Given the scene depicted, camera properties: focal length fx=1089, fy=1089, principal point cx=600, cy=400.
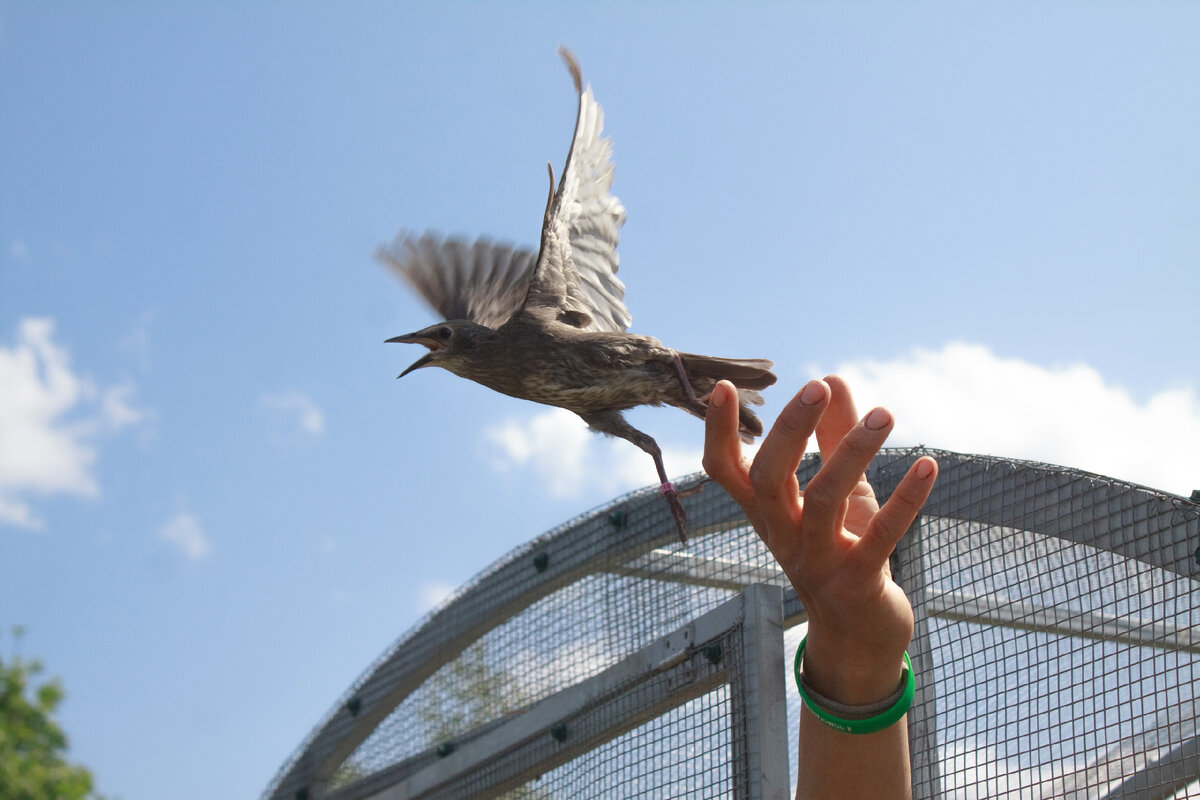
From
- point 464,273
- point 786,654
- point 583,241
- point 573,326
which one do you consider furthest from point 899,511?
point 464,273

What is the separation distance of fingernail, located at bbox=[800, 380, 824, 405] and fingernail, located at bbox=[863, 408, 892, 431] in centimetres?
7

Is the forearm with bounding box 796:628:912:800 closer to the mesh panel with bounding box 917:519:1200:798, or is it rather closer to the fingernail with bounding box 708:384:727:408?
the fingernail with bounding box 708:384:727:408

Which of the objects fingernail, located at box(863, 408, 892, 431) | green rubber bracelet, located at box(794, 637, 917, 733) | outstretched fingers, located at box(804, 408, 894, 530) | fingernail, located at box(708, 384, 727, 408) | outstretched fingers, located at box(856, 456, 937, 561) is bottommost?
green rubber bracelet, located at box(794, 637, 917, 733)

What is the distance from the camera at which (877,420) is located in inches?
51.1

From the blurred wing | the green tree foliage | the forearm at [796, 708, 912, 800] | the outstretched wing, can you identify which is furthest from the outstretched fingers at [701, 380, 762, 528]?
the green tree foliage

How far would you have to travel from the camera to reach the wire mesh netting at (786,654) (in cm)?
226

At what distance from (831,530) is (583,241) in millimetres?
2674

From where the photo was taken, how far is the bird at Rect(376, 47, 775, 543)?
126 inches

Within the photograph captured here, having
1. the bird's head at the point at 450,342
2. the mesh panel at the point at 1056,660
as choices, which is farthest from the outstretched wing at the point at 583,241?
the mesh panel at the point at 1056,660

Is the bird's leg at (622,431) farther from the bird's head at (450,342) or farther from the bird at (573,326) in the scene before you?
the bird's head at (450,342)

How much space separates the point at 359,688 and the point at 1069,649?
289 cm

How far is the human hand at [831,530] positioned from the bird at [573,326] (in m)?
1.52

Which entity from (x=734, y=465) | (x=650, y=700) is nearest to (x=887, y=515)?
(x=734, y=465)

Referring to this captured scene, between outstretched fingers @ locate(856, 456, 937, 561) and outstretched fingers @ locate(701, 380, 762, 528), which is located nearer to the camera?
outstretched fingers @ locate(856, 456, 937, 561)
